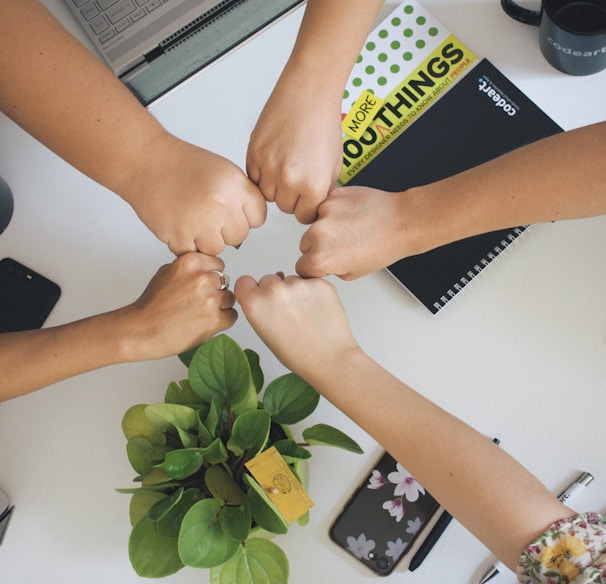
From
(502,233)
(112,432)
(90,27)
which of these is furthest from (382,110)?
(112,432)

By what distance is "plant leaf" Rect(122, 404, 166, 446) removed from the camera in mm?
611

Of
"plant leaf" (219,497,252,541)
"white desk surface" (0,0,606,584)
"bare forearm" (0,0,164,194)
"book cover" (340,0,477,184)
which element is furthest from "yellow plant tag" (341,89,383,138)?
"plant leaf" (219,497,252,541)

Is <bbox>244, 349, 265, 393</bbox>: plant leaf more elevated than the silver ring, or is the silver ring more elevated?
the silver ring

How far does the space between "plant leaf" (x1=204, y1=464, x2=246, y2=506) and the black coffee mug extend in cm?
55

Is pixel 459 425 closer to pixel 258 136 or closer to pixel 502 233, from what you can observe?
pixel 502 233

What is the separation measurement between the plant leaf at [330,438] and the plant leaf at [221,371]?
2.6 inches

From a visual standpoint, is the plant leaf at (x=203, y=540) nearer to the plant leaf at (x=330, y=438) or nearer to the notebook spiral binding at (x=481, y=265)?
the plant leaf at (x=330, y=438)

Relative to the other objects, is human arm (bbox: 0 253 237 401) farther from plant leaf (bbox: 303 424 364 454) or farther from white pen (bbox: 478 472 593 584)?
white pen (bbox: 478 472 593 584)

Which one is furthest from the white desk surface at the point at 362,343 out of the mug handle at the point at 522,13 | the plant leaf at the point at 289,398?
the plant leaf at the point at 289,398

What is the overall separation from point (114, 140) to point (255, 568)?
0.43 meters

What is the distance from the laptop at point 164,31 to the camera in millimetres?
801

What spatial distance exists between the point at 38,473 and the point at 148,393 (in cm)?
15

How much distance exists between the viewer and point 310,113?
0.69m

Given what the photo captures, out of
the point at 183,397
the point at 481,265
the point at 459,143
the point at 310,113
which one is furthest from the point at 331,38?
the point at 183,397
